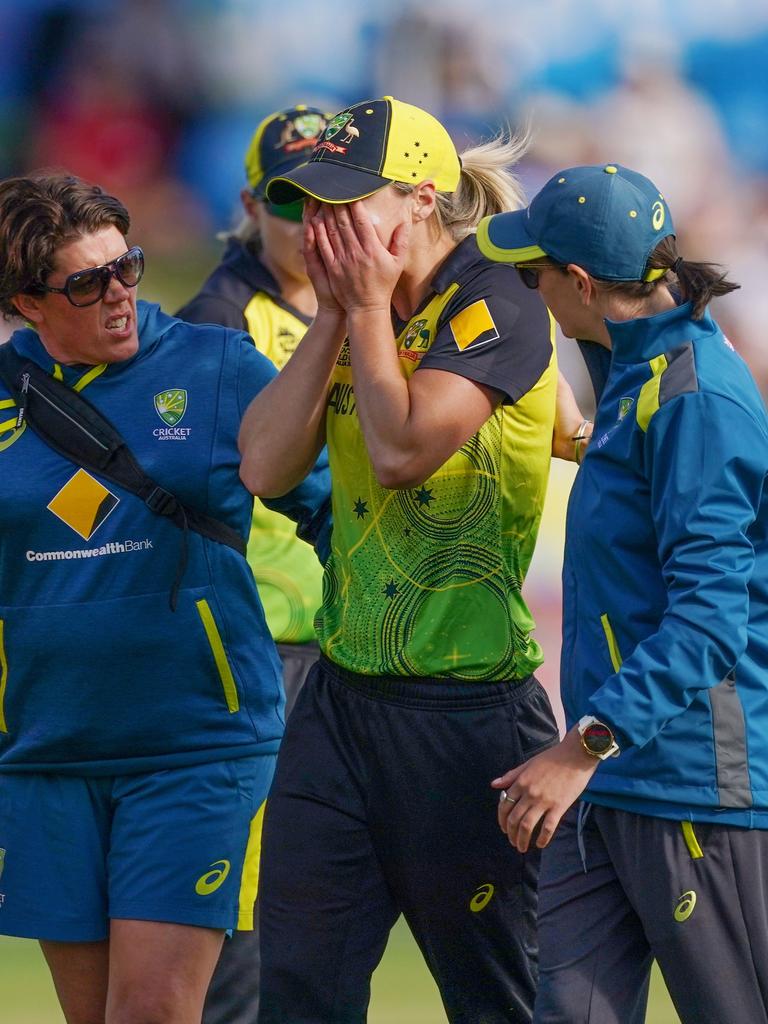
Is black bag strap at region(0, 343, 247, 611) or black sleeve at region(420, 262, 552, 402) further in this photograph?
black bag strap at region(0, 343, 247, 611)

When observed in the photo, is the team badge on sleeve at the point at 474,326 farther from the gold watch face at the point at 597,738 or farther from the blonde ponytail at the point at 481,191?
the gold watch face at the point at 597,738

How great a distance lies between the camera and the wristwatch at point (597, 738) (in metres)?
2.45

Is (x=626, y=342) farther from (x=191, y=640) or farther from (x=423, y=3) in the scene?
(x=423, y=3)

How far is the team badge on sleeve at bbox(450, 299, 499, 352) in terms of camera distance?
2877mm

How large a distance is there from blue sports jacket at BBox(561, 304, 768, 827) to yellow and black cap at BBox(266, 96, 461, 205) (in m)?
0.51

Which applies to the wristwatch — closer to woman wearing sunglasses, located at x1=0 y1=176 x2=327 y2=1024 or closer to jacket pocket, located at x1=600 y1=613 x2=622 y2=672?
jacket pocket, located at x1=600 y1=613 x2=622 y2=672

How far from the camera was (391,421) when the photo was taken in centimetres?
282

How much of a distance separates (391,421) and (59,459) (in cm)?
74

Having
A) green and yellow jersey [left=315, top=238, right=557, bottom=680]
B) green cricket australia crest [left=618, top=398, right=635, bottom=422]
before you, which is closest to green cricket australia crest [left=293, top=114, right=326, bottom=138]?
green and yellow jersey [left=315, top=238, right=557, bottom=680]

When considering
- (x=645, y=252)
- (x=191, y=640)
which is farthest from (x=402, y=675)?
(x=645, y=252)

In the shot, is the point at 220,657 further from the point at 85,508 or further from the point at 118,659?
the point at 85,508

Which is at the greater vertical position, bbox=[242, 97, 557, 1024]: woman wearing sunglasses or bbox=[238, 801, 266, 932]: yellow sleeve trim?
bbox=[242, 97, 557, 1024]: woman wearing sunglasses

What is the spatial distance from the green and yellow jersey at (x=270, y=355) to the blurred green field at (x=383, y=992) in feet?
4.00

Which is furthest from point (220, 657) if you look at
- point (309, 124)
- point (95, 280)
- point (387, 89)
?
point (387, 89)
